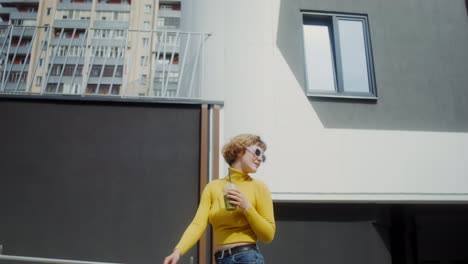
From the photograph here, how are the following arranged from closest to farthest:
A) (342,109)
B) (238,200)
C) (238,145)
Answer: (238,200) → (238,145) → (342,109)

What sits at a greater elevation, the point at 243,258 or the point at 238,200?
the point at 238,200

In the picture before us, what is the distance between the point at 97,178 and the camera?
13.7ft

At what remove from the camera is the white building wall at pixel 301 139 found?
4504 millimetres

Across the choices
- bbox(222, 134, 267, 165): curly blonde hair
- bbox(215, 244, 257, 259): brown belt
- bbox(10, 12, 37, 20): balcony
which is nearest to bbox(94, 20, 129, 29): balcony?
bbox(10, 12, 37, 20): balcony

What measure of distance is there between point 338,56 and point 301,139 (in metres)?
1.34

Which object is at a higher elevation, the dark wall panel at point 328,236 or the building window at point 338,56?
the building window at point 338,56

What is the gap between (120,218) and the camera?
13.4 feet

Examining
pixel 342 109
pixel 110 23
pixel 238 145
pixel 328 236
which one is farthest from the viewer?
pixel 110 23

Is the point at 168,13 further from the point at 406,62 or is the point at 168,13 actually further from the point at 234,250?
the point at 234,250

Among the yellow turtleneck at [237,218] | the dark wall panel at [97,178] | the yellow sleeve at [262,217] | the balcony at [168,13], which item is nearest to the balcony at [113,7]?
the balcony at [168,13]

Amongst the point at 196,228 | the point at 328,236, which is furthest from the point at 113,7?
the point at 196,228

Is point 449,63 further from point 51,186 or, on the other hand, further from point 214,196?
point 51,186

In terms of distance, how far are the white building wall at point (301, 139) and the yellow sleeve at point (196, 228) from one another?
2.12 metres

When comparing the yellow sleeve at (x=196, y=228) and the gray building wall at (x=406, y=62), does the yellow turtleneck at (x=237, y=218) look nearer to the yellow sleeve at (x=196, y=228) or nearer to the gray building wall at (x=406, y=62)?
the yellow sleeve at (x=196, y=228)
